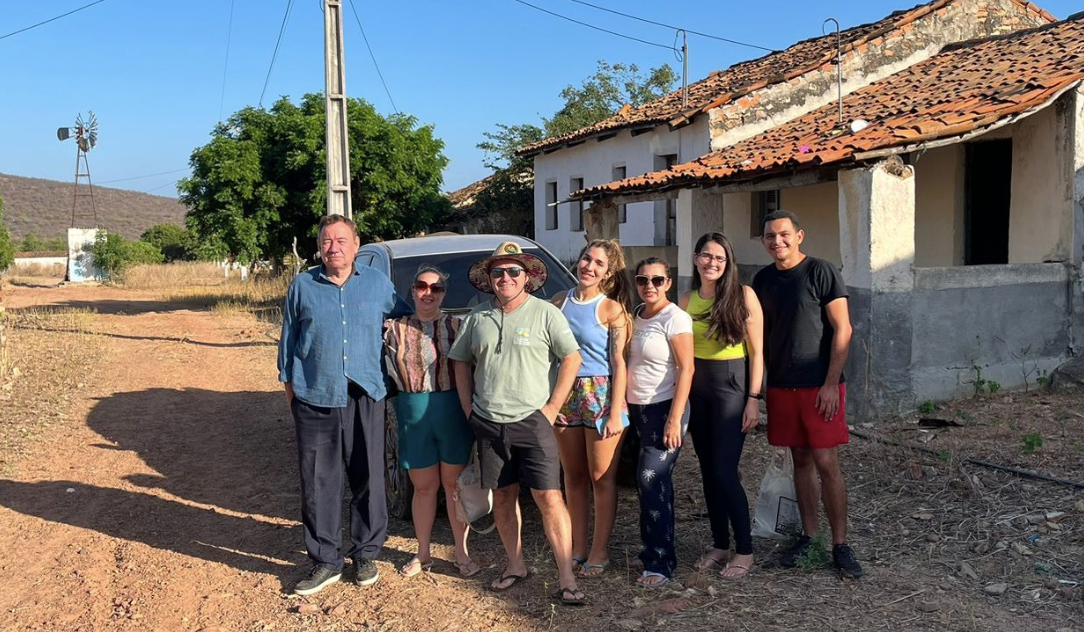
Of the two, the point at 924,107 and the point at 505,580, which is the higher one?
the point at 924,107

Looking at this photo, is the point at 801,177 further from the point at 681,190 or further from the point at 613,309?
the point at 613,309

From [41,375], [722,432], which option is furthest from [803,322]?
[41,375]

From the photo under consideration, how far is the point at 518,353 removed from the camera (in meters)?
3.98

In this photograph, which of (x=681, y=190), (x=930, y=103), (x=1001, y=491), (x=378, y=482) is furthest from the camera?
(x=681, y=190)

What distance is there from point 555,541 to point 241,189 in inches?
716

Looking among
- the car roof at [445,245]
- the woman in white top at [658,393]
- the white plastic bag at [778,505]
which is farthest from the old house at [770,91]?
the woman in white top at [658,393]

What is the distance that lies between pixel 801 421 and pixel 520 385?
136 cm

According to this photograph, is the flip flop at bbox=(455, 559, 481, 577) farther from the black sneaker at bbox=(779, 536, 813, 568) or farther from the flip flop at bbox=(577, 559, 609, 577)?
the black sneaker at bbox=(779, 536, 813, 568)

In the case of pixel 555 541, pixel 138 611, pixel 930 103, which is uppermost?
pixel 930 103

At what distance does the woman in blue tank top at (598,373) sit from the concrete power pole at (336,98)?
8.20 m

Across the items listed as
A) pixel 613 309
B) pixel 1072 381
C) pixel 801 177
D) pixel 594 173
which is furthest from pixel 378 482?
pixel 594 173

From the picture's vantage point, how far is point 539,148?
20.9 m

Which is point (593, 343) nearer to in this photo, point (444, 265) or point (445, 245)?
point (444, 265)

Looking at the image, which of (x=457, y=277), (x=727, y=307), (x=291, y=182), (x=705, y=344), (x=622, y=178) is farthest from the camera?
(x=291, y=182)
